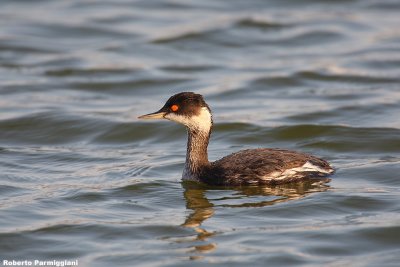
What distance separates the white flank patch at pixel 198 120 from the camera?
12617 millimetres

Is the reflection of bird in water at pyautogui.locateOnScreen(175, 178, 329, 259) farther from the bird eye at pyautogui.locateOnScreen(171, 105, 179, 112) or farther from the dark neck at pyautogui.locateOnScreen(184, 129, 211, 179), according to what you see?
the bird eye at pyautogui.locateOnScreen(171, 105, 179, 112)

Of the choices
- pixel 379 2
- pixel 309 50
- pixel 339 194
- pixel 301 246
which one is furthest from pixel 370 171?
pixel 379 2

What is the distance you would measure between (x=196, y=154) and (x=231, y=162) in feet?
Result: 1.80

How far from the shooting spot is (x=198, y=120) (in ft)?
41.6

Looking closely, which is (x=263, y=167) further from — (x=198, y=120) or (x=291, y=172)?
(x=198, y=120)

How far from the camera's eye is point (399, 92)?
17.9m

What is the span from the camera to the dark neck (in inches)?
495

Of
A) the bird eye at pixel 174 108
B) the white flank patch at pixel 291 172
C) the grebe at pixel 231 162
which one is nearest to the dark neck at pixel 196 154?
the grebe at pixel 231 162

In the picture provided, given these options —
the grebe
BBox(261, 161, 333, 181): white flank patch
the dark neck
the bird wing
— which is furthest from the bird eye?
BBox(261, 161, 333, 181): white flank patch

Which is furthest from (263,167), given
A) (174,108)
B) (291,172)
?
(174,108)

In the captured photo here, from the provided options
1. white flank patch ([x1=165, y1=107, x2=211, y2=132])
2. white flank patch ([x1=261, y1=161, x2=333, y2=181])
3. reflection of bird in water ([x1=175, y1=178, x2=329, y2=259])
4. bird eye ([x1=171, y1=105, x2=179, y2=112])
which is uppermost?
bird eye ([x1=171, y1=105, x2=179, y2=112])

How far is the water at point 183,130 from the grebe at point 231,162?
162 mm

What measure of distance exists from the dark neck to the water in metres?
0.21

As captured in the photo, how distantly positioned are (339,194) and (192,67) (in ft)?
30.1
